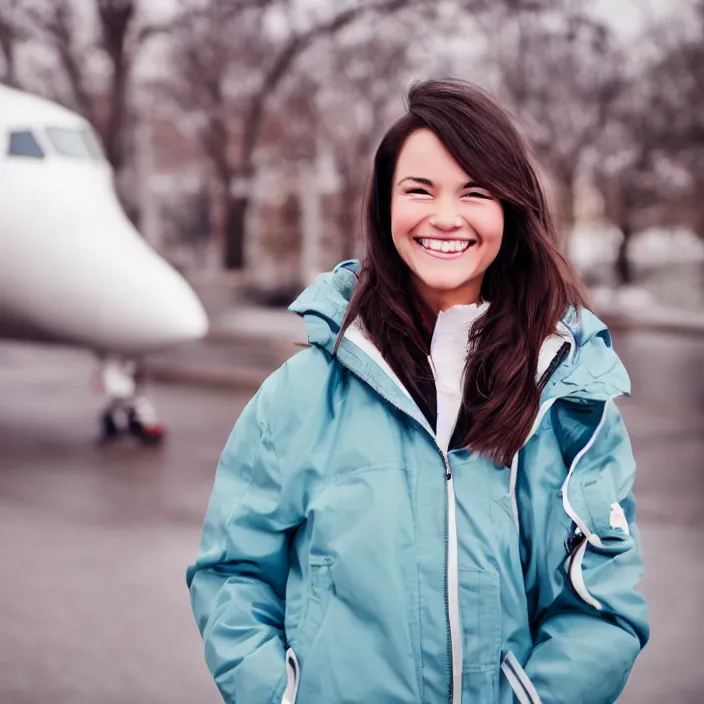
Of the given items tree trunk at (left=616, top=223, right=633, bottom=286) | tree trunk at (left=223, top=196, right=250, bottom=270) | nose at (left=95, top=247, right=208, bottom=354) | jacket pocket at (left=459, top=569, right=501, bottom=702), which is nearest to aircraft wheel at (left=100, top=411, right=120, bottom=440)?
nose at (left=95, top=247, right=208, bottom=354)

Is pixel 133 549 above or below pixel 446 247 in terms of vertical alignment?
below

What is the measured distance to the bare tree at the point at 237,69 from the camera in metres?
15.7

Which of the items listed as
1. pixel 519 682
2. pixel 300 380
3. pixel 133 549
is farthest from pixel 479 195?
pixel 133 549

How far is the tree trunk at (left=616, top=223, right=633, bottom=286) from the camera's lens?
1973 centimetres

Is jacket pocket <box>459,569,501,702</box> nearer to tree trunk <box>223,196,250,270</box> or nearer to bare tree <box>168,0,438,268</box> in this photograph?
bare tree <box>168,0,438,268</box>

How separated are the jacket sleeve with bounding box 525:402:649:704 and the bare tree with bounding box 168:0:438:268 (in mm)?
15242


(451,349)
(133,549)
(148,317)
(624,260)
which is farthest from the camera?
(624,260)

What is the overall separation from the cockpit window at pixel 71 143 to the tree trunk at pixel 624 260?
14.2 metres

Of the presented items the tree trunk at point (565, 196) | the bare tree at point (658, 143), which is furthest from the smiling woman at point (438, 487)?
the tree trunk at point (565, 196)

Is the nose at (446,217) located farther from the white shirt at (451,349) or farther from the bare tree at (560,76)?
the bare tree at (560,76)

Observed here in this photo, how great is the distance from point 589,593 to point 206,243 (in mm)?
18314

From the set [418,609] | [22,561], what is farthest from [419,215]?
[22,561]

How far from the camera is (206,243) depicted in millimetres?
19328

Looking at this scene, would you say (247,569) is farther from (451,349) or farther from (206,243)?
(206,243)
